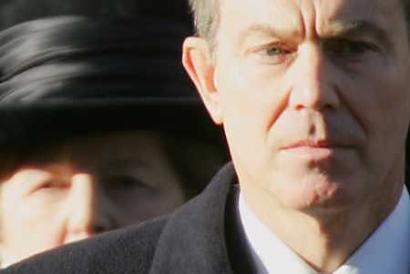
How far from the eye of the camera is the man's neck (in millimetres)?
4348

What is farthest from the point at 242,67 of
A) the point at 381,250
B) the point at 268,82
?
the point at 381,250

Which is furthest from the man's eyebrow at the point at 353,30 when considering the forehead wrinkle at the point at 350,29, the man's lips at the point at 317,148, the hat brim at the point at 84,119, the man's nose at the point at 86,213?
the hat brim at the point at 84,119

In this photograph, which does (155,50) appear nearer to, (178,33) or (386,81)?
(178,33)

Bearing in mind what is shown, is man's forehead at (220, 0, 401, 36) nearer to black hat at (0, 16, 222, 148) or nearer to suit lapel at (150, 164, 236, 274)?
suit lapel at (150, 164, 236, 274)

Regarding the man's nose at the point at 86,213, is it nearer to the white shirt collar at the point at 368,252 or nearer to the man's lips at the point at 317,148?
the white shirt collar at the point at 368,252

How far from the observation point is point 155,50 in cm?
581

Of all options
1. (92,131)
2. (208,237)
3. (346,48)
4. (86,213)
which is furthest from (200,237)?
(92,131)

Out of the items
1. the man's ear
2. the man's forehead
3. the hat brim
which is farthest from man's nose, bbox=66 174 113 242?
the man's forehead

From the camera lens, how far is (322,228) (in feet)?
14.3

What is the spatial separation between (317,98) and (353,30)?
0.65ft

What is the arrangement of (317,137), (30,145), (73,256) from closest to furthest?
(317,137) < (73,256) < (30,145)

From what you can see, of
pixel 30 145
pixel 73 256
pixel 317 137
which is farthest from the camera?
pixel 30 145

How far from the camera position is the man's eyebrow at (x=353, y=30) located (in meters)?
4.32

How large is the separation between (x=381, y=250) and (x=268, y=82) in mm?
425
